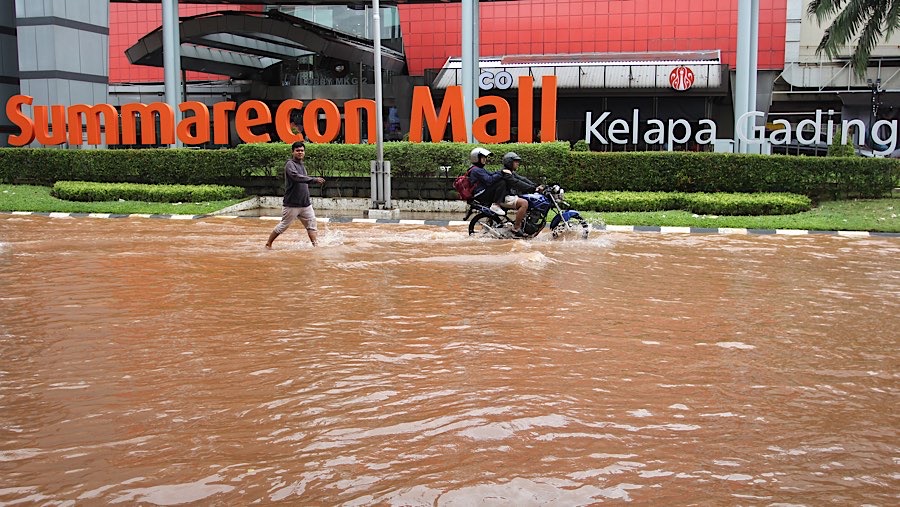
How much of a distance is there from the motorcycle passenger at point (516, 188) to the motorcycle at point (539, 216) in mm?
111

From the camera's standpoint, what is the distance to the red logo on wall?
33188 mm

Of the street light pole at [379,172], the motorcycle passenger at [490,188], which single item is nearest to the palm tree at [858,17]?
the street light pole at [379,172]

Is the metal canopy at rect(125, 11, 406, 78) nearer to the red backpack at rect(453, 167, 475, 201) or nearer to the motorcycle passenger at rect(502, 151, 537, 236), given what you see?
the red backpack at rect(453, 167, 475, 201)

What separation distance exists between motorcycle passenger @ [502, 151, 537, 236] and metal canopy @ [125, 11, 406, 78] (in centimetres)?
1980

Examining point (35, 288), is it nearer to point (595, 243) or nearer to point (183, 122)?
Result: point (595, 243)

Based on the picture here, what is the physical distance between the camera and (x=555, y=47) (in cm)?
3838

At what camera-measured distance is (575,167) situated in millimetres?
22188

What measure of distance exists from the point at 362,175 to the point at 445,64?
49.4 feet

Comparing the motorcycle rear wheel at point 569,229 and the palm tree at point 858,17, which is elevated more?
the palm tree at point 858,17

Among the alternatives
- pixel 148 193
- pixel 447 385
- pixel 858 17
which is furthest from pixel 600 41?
pixel 447 385

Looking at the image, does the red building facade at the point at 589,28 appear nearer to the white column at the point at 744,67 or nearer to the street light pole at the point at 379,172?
the white column at the point at 744,67

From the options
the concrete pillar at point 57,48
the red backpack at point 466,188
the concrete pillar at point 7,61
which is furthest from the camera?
the concrete pillar at point 7,61

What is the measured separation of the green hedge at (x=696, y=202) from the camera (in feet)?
63.7

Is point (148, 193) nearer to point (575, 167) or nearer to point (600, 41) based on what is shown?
point (575, 167)
